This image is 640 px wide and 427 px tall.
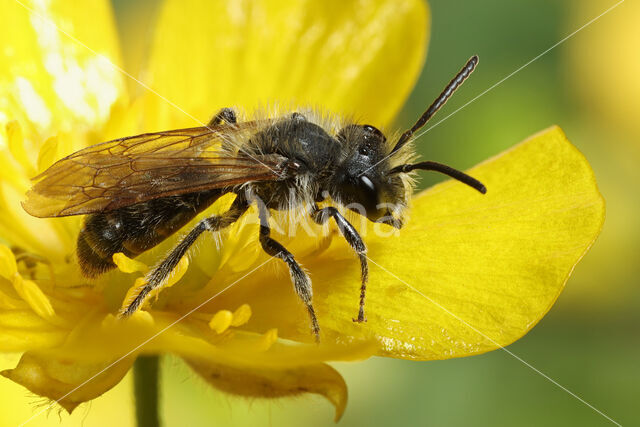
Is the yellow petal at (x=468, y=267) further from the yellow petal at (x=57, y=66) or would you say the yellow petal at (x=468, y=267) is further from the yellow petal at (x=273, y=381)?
the yellow petal at (x=57, y=66)

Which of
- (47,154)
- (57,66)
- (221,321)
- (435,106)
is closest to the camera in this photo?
(221,321)

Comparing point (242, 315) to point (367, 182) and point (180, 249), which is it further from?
point (367, 182)

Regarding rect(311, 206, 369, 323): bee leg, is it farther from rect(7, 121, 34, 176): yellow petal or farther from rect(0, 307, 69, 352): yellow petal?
rect(7, 121, 34, 176): yellow petal

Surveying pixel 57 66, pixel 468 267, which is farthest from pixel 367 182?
pixel 57 66

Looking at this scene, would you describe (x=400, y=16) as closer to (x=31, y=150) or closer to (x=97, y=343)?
(x=31, y=150)

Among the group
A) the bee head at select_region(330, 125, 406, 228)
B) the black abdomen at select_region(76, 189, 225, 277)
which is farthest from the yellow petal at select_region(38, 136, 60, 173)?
the bee head at select_region(330, 125, 406, 228)

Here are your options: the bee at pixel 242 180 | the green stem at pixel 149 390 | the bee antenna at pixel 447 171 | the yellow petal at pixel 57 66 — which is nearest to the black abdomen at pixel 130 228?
the bee at pixel 242 180

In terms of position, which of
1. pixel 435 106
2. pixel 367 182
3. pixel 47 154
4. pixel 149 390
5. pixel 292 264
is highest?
pixel 435 106
